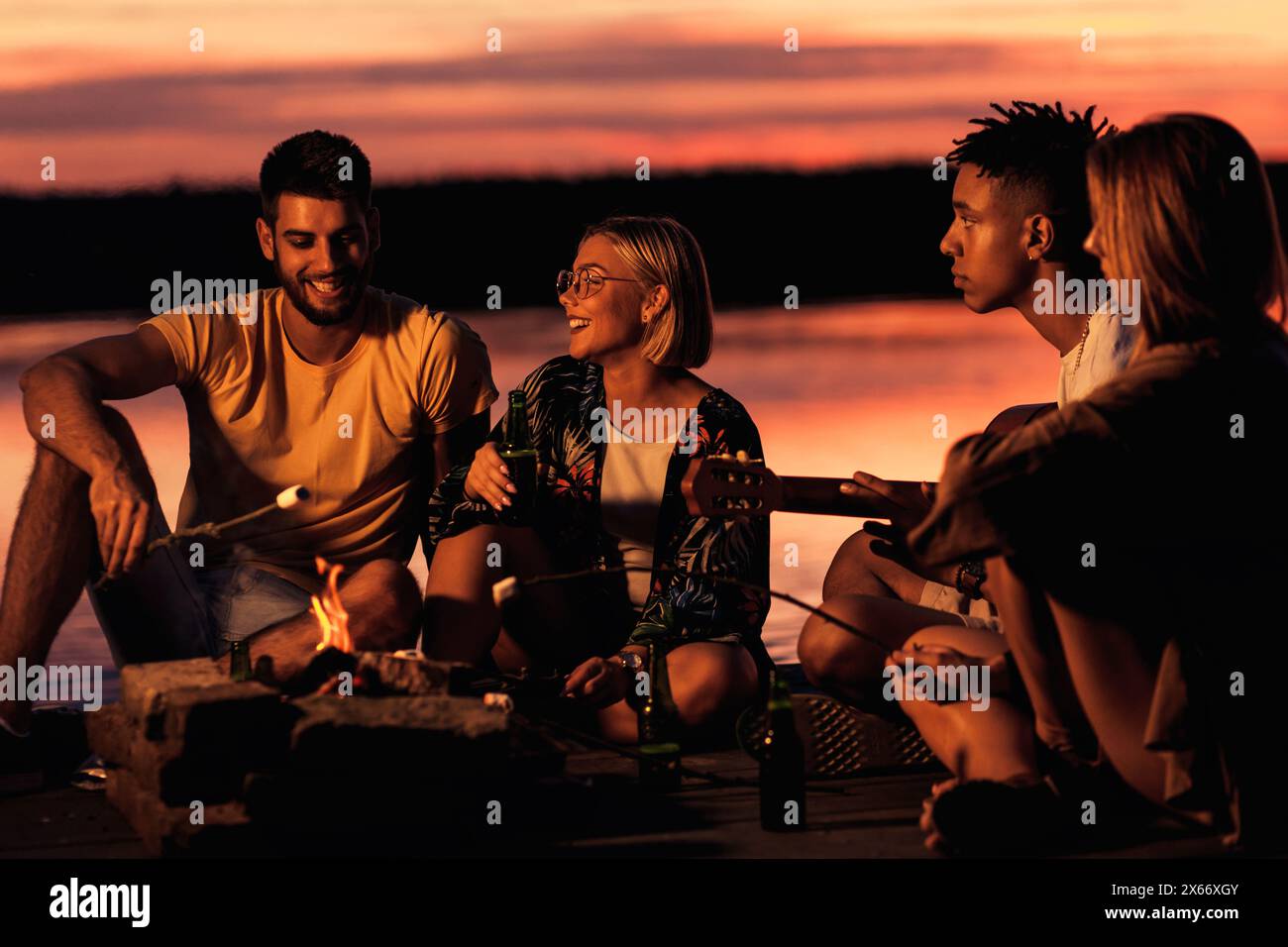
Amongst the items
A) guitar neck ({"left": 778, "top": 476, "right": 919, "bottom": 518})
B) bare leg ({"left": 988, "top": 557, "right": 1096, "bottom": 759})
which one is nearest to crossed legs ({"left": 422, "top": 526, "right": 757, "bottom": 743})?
guitar neck ({"left": 778, "top": 476, "right": 919, "bottom": 518})

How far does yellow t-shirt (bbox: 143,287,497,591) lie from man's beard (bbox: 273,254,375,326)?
0.40 ft

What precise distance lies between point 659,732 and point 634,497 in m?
0.91

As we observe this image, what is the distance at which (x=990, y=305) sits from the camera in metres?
5.69

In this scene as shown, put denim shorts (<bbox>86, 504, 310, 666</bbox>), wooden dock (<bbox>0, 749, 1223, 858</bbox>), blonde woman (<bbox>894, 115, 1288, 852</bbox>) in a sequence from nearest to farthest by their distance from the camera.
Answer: blonde woman (<bbox>894, 115, 1288, 852</bbox>) → wooden dock (<bbox>0, 749, 1223, 858</bbox>) → denim shorts (<bbox>86, 504, 310, 666</bbox>)

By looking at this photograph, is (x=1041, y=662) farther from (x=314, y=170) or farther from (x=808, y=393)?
(x=808, y=393)

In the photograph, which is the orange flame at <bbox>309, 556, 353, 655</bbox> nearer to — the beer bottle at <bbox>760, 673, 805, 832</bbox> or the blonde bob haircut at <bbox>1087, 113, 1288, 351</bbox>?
the beer bottle at <bbox>760, 673, 805, 832</bbox>

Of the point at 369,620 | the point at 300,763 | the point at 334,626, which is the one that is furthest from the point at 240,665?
the point at 369,620

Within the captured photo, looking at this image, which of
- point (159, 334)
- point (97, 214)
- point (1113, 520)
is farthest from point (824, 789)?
point (97, 214)

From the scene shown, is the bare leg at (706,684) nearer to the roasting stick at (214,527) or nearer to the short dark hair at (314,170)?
the roasting stick at (214,527)

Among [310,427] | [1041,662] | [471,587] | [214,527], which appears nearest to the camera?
[1041,662]

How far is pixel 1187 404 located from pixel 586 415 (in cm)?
240

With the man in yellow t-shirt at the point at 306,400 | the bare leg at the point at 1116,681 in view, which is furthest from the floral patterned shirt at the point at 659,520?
the bare leg at the point at 1116,681

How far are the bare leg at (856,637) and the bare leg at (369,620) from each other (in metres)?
1.25

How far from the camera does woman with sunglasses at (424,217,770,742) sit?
5719 millimetres
